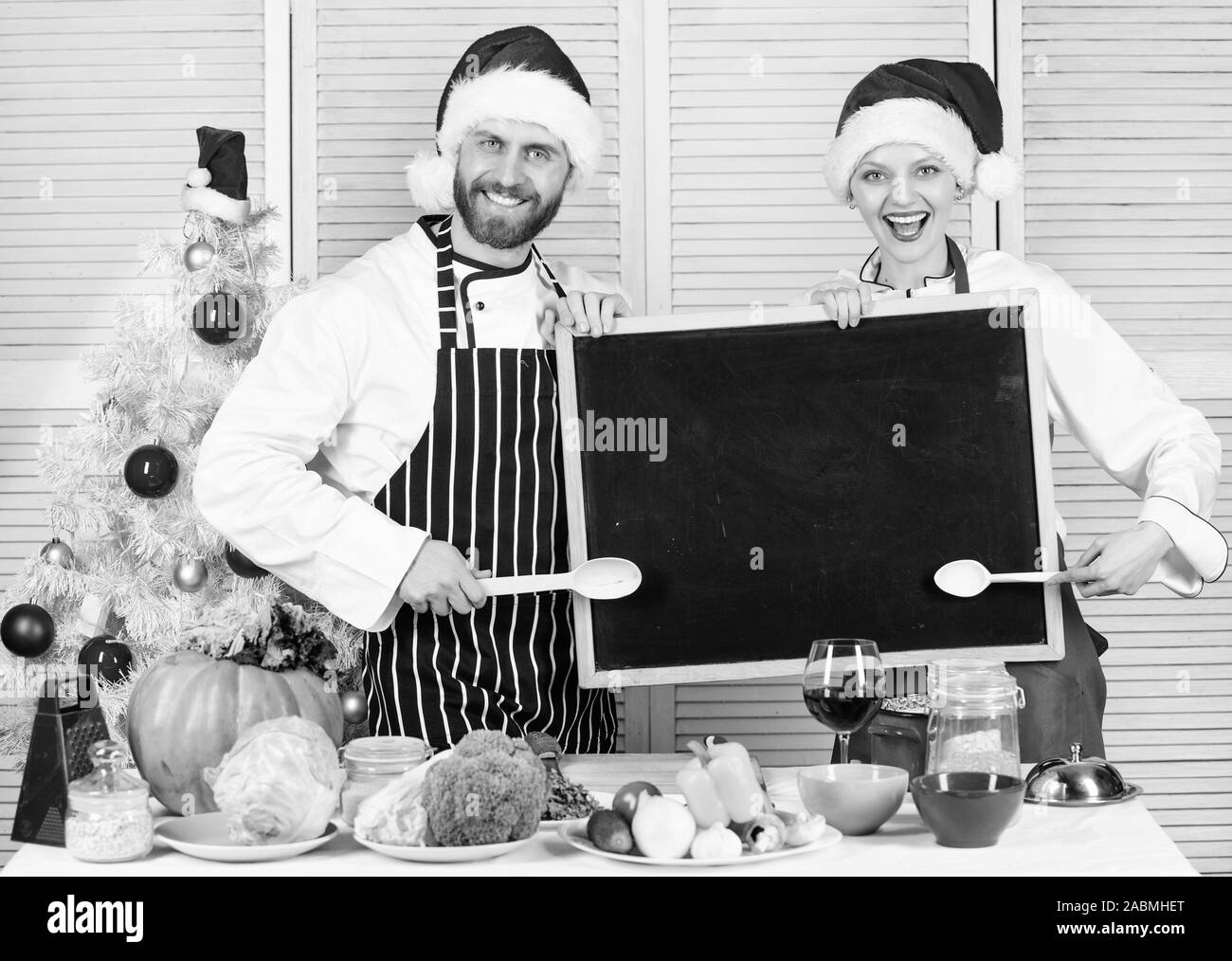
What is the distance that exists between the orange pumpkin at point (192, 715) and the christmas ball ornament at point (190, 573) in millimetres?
1145

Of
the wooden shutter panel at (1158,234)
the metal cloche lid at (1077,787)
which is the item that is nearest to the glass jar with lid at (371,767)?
the metal cloche lid at (1077,787)

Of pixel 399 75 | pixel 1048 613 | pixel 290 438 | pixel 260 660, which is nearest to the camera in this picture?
pixel 260 660

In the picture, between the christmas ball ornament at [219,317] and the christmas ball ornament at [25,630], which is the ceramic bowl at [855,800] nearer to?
the christmas ball ornament at [219,317]

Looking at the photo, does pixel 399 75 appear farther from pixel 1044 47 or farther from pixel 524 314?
pixel 1044 47

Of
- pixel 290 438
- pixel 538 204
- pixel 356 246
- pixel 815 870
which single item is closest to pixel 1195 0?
pixel 538 204

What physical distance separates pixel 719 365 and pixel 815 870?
104 centimetres

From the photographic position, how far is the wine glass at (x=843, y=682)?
4.83 ft

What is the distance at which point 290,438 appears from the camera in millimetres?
2211

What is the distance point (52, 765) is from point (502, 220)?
130cm

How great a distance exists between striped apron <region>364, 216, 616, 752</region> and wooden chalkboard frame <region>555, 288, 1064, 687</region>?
0.19 meters

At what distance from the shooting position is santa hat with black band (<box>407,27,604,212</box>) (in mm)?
2475

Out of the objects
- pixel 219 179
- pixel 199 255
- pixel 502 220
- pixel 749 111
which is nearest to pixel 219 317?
pixel 199 255

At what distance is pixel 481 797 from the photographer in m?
1.33

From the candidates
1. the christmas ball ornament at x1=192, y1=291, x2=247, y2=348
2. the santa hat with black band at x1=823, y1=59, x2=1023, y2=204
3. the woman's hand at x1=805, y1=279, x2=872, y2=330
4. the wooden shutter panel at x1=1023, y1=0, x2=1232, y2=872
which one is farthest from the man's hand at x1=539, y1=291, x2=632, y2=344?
the wooden shutter panel at x1=1023, y1=0, x2=1232, y2=872
